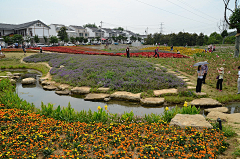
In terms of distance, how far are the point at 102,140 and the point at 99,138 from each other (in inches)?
8.4

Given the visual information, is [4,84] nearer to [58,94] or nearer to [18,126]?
[58,94]

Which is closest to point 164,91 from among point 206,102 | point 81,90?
point 206,102

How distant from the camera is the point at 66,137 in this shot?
5207 millimetres

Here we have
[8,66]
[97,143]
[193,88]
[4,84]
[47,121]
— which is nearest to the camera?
[97,143]

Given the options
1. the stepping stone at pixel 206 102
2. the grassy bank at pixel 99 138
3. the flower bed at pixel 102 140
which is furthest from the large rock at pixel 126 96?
the flower bed at pixel 102 140

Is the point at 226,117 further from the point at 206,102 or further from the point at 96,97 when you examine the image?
the point at 96,97

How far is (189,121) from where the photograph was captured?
601 centimetres

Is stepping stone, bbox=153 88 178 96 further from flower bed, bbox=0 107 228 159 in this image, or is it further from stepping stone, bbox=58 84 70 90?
stepping stone, bbox=58 84 70 90

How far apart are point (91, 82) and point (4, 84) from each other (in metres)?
5.15

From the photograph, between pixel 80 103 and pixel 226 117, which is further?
pixel 80 103

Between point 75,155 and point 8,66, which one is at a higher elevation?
point 8,66

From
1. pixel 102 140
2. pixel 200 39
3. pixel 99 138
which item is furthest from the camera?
pixel 200 39

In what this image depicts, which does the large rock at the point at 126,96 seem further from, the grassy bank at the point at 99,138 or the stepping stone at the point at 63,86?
the stepping stone at the point at 63,86

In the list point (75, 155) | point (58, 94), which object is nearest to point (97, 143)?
point (75, 155)
